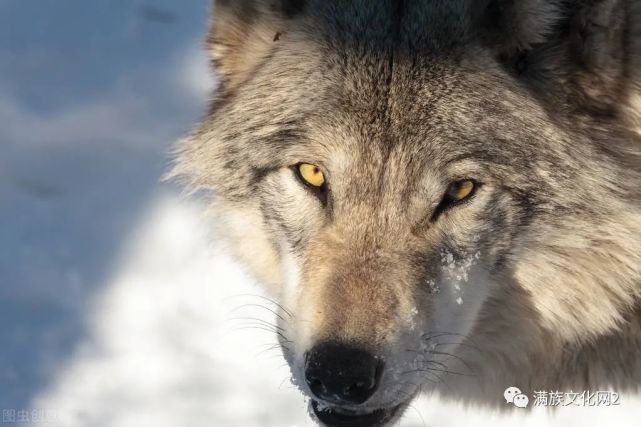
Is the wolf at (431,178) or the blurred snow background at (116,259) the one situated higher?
the wolf at (431,178)

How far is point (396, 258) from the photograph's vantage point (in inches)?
109

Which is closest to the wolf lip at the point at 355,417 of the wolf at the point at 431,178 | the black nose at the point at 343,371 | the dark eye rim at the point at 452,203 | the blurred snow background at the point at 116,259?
the wolf at the point at 431,178

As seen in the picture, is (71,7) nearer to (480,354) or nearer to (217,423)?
(217,423)

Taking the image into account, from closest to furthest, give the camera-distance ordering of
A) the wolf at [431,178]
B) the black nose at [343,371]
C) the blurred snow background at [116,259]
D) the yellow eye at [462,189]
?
the black nose at [343,371], the wolf at [431,178], the yellow eye at [462,189], the blurred snow background at [116,259]

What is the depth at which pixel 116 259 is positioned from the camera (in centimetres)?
477

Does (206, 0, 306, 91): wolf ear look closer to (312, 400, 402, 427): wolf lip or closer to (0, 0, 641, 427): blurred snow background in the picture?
(0, 0, 641, 427): blurred snow background

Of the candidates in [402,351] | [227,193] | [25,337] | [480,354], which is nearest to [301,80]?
[227,193]

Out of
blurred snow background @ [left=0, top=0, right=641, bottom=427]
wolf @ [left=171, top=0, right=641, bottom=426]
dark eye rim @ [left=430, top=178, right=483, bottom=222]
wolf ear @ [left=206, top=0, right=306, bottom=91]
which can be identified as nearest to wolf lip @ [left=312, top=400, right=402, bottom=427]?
Result: wolf @ [left=171, top=0, right=641, bottom=426]

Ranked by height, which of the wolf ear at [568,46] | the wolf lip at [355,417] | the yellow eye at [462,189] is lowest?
the wolf lip at [355,417]

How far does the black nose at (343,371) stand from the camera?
2.57 meters

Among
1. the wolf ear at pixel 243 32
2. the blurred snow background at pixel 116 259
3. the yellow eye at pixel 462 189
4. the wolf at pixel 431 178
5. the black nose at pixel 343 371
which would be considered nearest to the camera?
the black nose at pixel 343 371

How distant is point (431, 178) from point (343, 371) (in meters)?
0.67

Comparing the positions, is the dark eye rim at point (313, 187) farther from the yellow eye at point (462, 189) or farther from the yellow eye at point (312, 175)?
the yellow eye at point (462, 189)

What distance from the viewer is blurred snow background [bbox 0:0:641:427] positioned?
4262 millimetres
